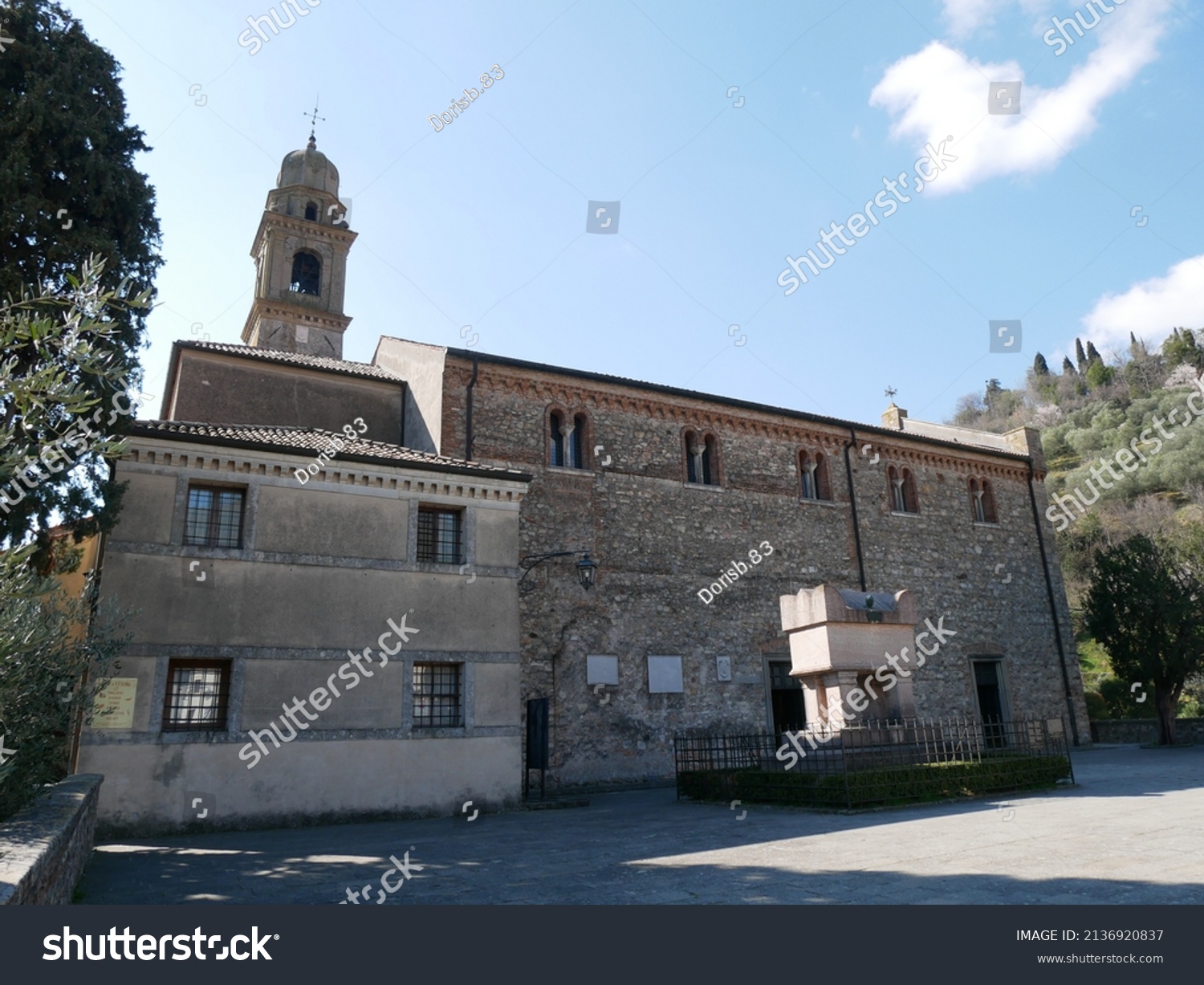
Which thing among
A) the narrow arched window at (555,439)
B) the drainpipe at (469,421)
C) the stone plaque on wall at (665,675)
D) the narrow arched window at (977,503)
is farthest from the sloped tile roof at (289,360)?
the narrow arched window at (977,503)

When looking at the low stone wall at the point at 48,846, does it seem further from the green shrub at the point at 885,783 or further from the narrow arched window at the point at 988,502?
the narrow arched window at the point at 988,502

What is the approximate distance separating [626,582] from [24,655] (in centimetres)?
1361

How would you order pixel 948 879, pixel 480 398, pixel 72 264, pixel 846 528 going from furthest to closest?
pixel 846 528
pixel 480 398
pixel 72 264
pixel 948 879

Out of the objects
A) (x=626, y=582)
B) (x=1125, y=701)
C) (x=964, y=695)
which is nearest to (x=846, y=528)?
(x=964, y=695)

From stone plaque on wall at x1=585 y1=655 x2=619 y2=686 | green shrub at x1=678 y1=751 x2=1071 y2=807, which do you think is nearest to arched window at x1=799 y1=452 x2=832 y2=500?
stone plaque on wall at x1=585 y1=655 x2=619 y2=686

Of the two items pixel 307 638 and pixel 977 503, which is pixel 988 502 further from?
pixel 307 638

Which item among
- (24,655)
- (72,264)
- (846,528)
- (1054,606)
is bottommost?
(24,655)

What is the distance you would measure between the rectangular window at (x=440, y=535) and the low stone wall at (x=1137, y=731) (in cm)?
2190

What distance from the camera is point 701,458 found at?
70.5 feet

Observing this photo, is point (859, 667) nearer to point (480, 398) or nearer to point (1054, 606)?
point (480, 398)

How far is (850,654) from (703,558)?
23.8ft

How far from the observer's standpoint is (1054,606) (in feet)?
85.4

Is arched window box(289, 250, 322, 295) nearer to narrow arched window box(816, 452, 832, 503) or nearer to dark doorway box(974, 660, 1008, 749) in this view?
narrow arched window box(816, 452, 832, 503)

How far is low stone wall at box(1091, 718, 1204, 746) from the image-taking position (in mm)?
23484
